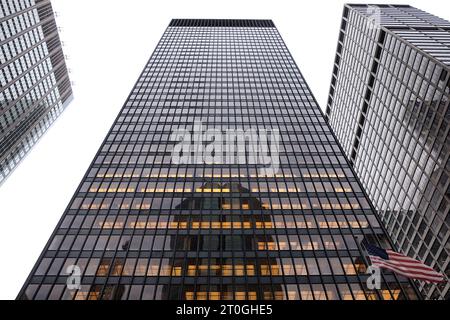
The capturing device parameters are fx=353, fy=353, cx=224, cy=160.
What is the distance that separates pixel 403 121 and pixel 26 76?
11713 centimetres

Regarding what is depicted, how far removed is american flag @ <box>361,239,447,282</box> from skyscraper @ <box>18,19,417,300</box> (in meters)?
13.2

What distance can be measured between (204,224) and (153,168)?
16.6m

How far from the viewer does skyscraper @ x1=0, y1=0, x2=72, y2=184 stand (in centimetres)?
10906

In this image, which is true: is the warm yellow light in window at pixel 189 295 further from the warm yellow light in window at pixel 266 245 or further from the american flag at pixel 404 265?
the american flag at pixel 404 265

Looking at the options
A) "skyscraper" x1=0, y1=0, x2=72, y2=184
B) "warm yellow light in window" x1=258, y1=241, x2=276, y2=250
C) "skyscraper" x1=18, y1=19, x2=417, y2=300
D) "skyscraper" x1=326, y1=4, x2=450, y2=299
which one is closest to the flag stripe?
"skyscraper" x1=18, y1=19, x2=417, y2=300

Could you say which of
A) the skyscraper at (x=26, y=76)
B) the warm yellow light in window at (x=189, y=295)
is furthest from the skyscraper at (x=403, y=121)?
the skyscraper at (x=26, y=76)

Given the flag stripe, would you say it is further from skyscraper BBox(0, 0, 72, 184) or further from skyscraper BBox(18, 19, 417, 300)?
skyscraper BBox(0, 0, 72, 184)

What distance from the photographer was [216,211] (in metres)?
48.9

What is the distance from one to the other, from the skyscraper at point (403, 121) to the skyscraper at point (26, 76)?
104m

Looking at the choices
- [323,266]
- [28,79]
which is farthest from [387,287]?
[28,79]

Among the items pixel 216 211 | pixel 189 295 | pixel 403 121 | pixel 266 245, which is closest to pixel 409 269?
pixel 266 245

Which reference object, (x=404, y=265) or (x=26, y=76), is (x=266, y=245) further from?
(x=26, y=76)

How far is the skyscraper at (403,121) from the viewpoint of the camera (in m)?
59.2
